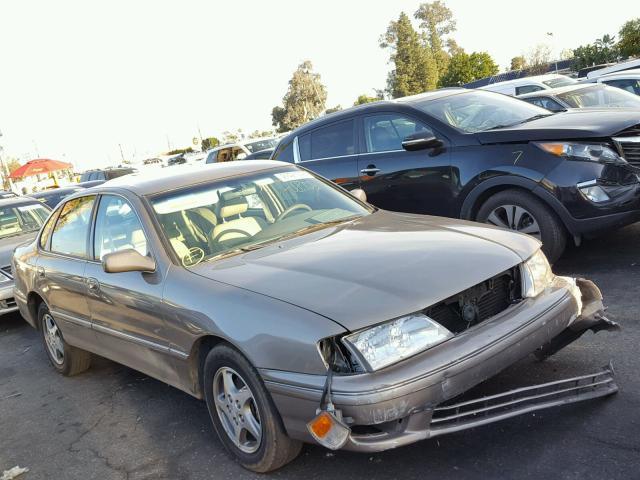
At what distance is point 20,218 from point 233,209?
622 centimetres

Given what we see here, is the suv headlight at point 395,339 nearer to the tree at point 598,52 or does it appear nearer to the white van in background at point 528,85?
the white van in background at point 528,85

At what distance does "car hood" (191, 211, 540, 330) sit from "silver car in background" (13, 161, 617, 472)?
0.01m

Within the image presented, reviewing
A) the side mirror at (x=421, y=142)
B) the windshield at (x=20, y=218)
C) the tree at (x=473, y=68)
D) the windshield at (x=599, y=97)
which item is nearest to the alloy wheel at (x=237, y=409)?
the side mirror at (x=421, y=142)

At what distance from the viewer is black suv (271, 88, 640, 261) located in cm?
534

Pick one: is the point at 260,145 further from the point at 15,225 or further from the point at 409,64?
the point at 409,64

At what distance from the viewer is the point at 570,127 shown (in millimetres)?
5504

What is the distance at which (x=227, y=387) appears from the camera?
11.0ft

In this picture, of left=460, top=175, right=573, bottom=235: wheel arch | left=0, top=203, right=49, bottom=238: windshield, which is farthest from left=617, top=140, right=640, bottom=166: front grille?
left=0, top=203, right=49, bottom=238: windshield

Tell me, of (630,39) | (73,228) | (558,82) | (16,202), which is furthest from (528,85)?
(630,39)

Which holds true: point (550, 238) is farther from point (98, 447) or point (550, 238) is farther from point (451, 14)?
point (451, 14)

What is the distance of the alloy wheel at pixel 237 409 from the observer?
3.25 m

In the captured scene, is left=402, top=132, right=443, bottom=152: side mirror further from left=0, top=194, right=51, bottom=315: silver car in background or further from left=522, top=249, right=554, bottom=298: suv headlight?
left=0, top=194, right=51, bottom=315: silver car in background

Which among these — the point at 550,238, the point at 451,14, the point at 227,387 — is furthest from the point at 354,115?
the point at 451,14

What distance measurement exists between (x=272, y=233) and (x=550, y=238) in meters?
2.64
